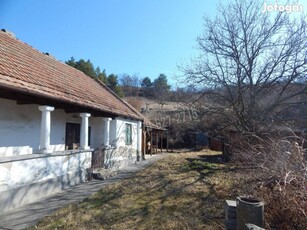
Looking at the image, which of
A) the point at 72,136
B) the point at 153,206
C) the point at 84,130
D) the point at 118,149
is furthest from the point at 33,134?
the point at 118,149

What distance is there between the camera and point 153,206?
6891mm

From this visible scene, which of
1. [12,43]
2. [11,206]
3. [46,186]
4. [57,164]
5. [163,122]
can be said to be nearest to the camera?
[11,206]

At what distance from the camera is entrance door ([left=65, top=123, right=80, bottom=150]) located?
11.2 metres

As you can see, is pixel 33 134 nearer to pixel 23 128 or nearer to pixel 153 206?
pixel 23 128

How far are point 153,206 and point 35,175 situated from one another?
133 inches

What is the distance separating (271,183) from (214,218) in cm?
154

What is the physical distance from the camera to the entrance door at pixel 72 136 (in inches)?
440

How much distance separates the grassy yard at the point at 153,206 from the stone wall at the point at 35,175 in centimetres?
123

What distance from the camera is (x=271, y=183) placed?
5.30 m

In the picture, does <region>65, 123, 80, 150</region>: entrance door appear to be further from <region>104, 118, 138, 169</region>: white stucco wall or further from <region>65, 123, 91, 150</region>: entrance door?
<region>104, 118, 138, 169</region>: white stucco wall

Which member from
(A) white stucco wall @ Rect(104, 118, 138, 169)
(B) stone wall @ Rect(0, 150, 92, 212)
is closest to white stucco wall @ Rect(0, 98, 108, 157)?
(B) stone wall @ Rect(0, 150, 92, 212)

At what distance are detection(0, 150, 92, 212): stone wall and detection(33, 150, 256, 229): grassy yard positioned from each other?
1232 mm

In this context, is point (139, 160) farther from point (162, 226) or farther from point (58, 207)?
point (162, 226)

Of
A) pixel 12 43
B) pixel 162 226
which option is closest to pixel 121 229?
pixel 162 226
